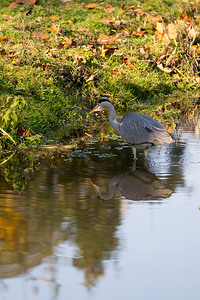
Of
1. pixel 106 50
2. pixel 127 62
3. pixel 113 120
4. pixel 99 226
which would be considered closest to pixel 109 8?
pixel 127 62

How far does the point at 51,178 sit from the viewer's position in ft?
27.4

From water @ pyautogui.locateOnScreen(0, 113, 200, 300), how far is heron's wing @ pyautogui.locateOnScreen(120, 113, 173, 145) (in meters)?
0.33

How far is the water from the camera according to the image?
16.1 feet

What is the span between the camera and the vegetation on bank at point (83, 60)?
1164cm

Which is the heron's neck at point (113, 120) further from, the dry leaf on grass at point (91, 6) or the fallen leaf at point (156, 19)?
the dry leaf on grass at point (91, 6)

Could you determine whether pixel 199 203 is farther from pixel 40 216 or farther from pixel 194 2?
pixel 194 2

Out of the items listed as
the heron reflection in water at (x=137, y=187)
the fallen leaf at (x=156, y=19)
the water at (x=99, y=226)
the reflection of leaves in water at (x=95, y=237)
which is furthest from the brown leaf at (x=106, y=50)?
the reflection of leaves in water at (x=95, y=237)

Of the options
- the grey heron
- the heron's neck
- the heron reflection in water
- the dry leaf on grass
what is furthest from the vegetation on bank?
the heron reflection in water

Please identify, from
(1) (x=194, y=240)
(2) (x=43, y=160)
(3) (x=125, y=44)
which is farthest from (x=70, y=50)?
(1) (x=194, y=240)

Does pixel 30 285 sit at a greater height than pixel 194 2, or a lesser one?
lesser

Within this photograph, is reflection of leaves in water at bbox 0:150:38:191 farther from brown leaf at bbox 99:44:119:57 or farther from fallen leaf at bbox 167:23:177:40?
fallen leaf at bbox 167:23:177:40

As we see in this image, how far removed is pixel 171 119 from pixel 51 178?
17.5 feet

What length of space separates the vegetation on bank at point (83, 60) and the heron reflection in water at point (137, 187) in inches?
82.6

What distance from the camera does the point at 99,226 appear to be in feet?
20.6
